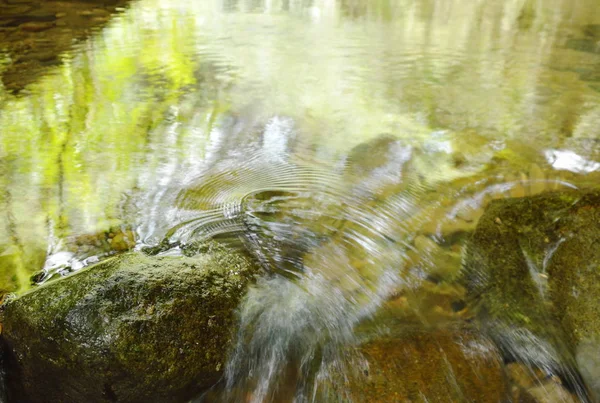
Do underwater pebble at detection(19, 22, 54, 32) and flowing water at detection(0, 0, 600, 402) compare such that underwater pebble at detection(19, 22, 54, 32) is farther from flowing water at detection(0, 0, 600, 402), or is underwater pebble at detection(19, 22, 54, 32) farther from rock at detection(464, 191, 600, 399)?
rock at detection(464, 191, 600, 399)

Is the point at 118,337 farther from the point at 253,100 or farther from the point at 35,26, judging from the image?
the point at 35,26

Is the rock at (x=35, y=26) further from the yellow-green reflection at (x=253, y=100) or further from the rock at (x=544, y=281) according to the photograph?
the rock at (x=544, y=281)

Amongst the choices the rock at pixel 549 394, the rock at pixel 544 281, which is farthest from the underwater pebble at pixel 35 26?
the rock at pixel 549 394

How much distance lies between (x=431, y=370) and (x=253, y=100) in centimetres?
464

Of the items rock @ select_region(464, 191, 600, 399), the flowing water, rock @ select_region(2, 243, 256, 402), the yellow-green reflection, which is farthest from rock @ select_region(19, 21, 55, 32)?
rock @ select_region(464, 191, 600, 399)

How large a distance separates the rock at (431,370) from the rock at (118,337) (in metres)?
0.93

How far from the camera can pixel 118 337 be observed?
2.25 m

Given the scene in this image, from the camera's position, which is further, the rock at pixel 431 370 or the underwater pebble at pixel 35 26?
Result: the underwater pebble at pixel 35 26

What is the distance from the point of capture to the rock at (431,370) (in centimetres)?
245

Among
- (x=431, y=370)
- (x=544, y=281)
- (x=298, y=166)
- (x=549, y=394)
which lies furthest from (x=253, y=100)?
(x=549, y=394)

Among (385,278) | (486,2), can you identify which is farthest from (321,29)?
(385,278)

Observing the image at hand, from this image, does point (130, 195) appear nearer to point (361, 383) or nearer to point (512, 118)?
point (361, 383)

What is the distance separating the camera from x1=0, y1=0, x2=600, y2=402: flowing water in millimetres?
3053

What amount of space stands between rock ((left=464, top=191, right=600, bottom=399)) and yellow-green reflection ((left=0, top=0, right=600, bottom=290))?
4.22 ft
